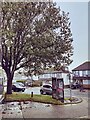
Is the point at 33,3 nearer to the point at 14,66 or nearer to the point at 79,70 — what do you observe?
the point at 14,66

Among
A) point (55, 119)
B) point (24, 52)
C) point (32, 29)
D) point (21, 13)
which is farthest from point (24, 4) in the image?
point (55, 119)

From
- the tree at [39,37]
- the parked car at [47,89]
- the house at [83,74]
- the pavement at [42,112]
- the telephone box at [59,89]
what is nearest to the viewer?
the pavement at [42,112]

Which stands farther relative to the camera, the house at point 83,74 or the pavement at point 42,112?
the house at point 83,74

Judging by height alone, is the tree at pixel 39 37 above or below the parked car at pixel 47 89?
above

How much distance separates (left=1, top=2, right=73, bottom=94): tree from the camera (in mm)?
7762

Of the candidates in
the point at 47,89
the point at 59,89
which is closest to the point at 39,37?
the point at 59,89

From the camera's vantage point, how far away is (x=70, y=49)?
854cm

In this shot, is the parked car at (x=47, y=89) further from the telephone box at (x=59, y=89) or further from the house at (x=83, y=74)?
the house at (x=83, y=74)

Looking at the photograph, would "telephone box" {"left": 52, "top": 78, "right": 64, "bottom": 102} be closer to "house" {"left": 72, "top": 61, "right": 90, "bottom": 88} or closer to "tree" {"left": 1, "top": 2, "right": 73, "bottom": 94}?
"tree" {"left": 1, "top": 2, "right": 73, "bottom": 94}

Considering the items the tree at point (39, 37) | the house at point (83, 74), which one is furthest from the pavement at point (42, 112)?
the house at point (83, 74)

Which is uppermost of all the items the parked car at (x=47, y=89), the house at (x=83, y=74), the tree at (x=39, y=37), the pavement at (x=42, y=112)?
the tree at (x=39, y=37)

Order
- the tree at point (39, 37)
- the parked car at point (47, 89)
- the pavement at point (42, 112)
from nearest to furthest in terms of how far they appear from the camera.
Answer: the pavement at point (42, 112)
the tree at point (39, 37)
the parked car at point (47, 89)

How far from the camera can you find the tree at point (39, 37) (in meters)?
7.76

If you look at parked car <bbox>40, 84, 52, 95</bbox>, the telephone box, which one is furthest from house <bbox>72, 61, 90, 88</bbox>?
the telephone box
